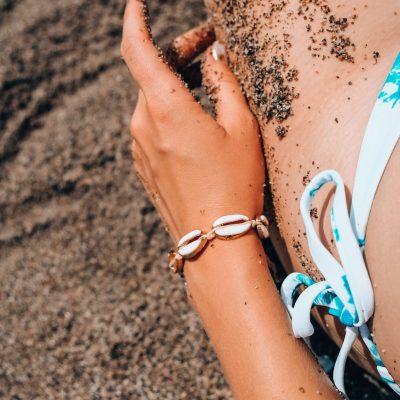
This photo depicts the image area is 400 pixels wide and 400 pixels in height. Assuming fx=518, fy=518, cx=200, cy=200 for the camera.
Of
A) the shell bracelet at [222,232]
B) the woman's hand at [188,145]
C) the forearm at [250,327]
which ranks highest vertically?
the woman's hand at [188,145]

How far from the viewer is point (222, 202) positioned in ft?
3.44

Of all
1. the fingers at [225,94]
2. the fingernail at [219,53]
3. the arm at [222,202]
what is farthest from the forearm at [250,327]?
the fingernail at [219,53]

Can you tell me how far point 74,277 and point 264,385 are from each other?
35.4 inches

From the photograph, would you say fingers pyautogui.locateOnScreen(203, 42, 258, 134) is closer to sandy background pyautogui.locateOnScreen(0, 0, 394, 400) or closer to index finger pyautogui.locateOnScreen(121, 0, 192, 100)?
index finger pyautogui.locateOnScreen(121, 0, 192, 100)

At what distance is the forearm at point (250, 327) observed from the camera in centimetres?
91

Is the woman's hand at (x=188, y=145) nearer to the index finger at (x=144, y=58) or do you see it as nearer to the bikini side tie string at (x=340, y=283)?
the index finger at (x=144, y=58)

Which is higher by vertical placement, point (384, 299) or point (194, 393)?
point (384, 299)

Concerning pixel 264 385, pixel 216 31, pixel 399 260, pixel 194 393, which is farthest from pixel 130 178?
pixel 399 260

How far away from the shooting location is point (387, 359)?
887 millimetres

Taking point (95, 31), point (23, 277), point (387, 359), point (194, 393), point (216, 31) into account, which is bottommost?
point (194, 393)

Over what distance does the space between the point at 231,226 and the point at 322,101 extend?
30cm

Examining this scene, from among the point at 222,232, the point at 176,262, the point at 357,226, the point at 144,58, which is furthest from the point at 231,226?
the point at 144,58

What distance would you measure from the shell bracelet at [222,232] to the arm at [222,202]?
0.02 metres

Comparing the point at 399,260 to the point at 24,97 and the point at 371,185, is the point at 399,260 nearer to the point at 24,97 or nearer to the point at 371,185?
the point at 371,185
